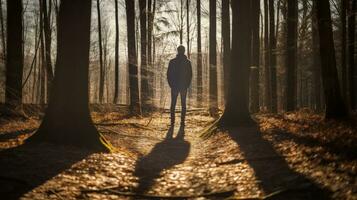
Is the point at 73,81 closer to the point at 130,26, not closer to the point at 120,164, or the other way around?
the point at 120,164

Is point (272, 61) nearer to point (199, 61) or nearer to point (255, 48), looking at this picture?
point (255, 48)

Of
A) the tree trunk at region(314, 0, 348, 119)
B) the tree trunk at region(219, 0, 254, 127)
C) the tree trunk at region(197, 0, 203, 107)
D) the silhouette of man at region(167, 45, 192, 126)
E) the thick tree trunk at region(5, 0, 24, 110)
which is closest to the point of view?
the tree trunk at region(314, 0, 348, 119)

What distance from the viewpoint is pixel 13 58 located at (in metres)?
12.4

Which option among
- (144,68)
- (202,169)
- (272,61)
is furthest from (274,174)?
(272,61)

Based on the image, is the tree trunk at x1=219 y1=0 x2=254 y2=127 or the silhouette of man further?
the silhouette of man

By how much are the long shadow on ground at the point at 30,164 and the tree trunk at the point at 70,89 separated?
1.22 feet

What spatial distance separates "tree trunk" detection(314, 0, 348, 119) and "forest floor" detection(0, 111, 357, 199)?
78cm

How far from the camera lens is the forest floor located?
4359 millimetres

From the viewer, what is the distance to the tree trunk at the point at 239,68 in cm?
976

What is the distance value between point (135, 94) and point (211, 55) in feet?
17.0

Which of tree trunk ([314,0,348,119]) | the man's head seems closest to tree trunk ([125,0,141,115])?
the man's head

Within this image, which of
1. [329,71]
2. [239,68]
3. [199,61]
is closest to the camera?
[329,71]

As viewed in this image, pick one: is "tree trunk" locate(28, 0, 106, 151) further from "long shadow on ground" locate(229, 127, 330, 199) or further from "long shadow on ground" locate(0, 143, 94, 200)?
"long shadow on ground" locate(229, 127, 330, 199)

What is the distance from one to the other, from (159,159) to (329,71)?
4.71 metres
